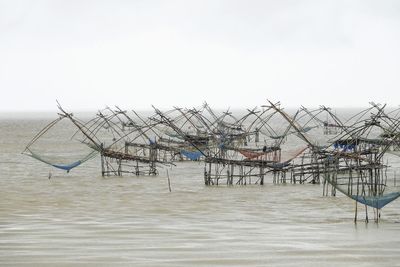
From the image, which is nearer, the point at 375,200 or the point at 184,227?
the point at 184,227

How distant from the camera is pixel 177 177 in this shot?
1595cm

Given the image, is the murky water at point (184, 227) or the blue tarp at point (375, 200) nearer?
the murky water at point (184, 227)

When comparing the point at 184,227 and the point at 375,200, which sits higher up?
the point at 375,200

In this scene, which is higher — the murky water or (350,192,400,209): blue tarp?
(350,192,400,209): blue tarp

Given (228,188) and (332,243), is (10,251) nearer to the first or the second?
(332,243)

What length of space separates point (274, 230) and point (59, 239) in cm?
243

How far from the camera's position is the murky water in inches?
236

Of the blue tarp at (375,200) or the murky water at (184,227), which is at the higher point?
the blue tarp at (375,200)

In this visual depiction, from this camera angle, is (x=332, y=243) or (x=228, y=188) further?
(x=228, y=188)

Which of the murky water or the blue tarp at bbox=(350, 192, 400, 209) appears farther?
the blue tarp at bbox=(350, 192, 400, 209)

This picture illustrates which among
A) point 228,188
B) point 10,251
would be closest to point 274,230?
point 10,251

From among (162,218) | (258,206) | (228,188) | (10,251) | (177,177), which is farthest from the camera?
(177,177)

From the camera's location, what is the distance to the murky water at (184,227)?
19.6ft

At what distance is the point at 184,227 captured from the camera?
7.98 meters
